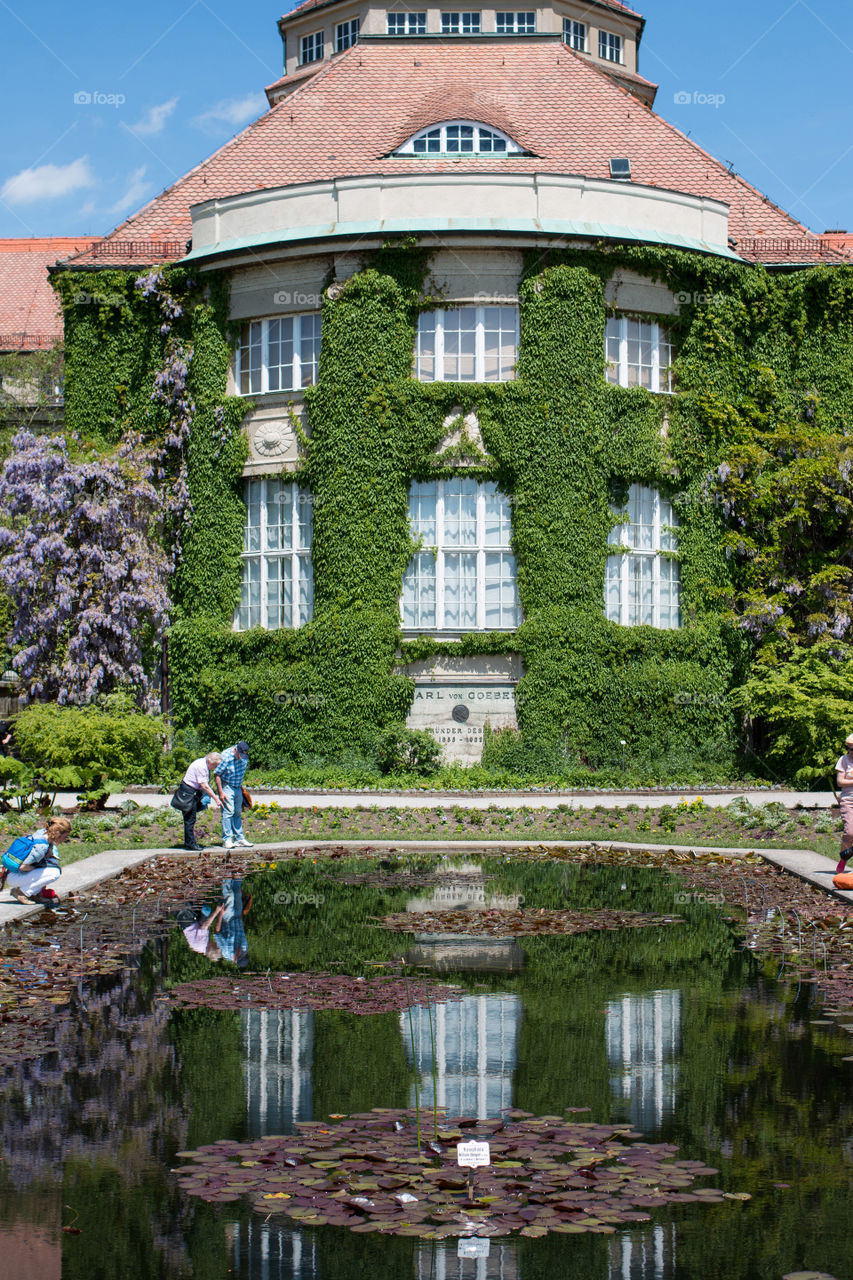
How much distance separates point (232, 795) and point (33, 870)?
5043mm

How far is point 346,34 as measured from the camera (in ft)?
138

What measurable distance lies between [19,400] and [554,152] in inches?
745

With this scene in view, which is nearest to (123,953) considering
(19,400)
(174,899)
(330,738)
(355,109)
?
(174,899)

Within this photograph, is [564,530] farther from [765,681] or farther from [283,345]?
[283,345]

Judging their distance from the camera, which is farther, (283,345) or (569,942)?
(283,345)

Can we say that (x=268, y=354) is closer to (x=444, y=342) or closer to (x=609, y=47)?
(x=444, y=342)

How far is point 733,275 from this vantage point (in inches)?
1259

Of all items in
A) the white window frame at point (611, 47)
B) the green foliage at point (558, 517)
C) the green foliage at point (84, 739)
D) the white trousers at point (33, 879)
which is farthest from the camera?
the white window frame at point (611, 47)

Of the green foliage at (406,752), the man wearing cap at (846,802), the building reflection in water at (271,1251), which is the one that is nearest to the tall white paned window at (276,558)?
the green foliage at (406,752)

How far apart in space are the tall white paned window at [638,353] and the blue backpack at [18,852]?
20054 millimetres

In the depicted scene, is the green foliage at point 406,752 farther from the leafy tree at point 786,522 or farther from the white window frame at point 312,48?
the white window frame at point 312,48

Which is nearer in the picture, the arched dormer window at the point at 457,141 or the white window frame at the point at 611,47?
the arched dormer window at the point at 457,141

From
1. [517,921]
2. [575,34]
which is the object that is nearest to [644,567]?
[575,34]

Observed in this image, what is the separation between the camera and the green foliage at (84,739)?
80.1 feet
